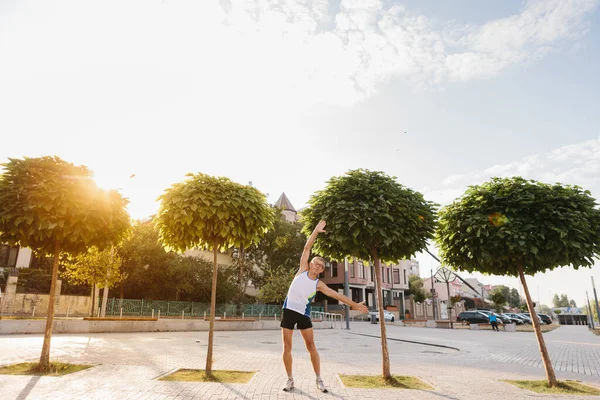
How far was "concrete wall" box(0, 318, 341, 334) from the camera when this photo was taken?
1734 cm

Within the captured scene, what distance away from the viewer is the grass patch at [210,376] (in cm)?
682

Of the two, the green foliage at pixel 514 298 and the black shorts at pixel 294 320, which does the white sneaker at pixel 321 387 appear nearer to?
the black shorts at pixel 294 320

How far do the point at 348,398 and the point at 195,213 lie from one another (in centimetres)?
430

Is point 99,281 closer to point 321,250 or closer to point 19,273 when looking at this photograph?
point 19,273

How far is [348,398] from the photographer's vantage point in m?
5.66

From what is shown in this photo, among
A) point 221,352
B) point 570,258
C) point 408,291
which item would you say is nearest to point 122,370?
point 221,352

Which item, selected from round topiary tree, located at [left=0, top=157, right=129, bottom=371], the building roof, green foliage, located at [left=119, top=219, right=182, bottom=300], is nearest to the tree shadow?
round topiary tree, located at [left=0, top=157, right=129, bottom=371]

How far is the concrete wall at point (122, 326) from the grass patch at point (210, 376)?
44.9ft

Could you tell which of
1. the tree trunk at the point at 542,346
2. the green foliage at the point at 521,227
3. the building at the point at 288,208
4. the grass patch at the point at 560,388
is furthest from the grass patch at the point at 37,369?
the building at the point at 288,208

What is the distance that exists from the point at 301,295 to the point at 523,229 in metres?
4.63

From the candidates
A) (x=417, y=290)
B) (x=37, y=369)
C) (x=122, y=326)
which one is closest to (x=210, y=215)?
(x=37, y=369)

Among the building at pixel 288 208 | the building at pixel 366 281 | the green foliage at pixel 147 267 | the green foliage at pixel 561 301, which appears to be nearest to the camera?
the green foliage at pixel 147 267

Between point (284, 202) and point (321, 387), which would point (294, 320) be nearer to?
point (321, 387)

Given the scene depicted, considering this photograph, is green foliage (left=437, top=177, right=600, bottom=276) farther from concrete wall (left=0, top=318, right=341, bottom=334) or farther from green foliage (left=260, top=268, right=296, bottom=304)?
green foliage (left=260, top=268, right=296, bottom=304)
